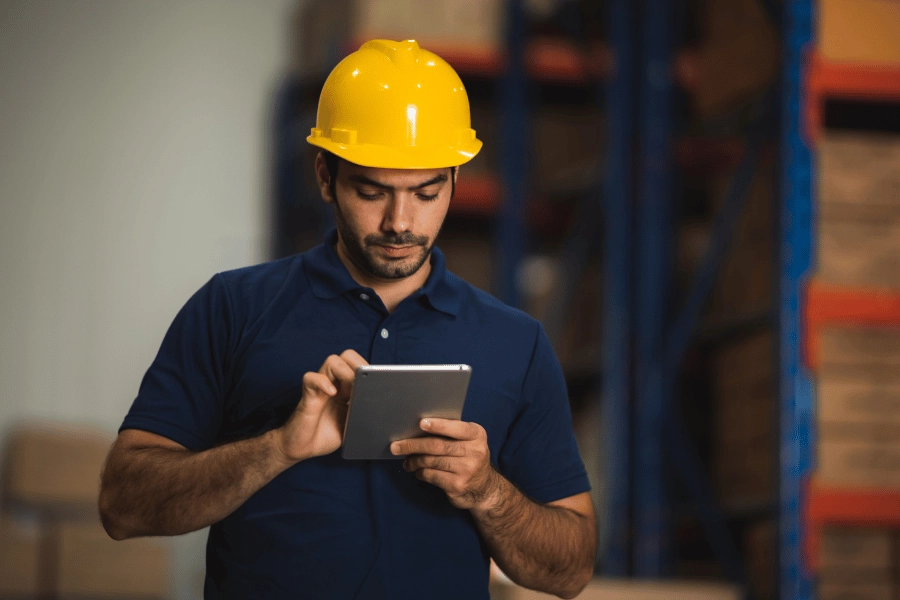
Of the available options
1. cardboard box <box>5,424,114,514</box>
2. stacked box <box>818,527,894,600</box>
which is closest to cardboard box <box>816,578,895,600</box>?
stacked box <box>818,527,894,600</box>

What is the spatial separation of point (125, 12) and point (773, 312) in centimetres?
522

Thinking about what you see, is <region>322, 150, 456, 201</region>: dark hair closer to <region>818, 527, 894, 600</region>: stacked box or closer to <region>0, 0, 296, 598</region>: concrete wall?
<region>818, 527, 894, 600</region>: stacked box

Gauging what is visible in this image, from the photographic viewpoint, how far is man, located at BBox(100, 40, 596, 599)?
86.4 inches

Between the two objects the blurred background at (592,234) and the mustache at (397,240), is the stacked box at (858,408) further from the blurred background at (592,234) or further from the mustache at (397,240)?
the mustache at (397,240)

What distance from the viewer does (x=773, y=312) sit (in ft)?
16.3

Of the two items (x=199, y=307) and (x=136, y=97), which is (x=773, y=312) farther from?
(x=136, y=97)

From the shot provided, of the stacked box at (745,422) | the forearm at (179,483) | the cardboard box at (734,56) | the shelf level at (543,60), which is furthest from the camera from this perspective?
the shelf level at (543,60)

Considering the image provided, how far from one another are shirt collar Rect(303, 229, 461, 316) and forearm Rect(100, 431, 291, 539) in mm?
384

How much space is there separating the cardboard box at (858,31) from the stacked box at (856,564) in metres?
2.07

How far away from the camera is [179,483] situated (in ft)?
7.16

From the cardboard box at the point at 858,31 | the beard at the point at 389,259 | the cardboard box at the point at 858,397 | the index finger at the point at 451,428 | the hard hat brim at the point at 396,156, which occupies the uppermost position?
the cardboard box at the point at 858,31

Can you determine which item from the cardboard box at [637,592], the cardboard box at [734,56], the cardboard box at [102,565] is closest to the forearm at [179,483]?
the cardboard box at [637,592]

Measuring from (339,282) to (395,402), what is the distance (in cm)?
42

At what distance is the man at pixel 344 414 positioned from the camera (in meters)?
2.20
